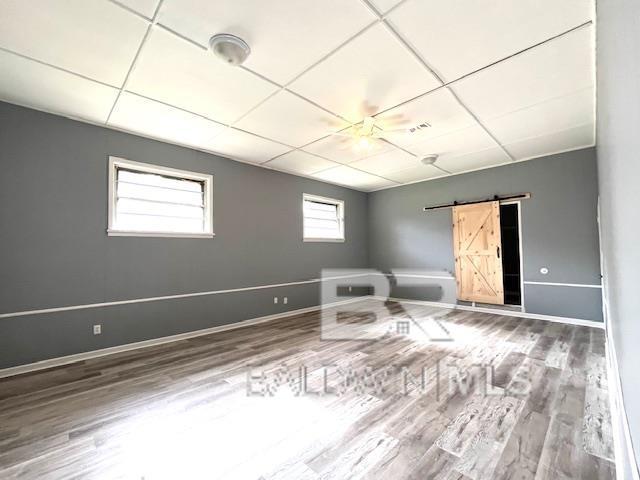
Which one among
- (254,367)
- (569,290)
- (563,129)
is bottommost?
(254,367)

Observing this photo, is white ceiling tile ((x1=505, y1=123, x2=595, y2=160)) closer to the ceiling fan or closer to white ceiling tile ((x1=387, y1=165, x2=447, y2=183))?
white ceiling tile ((x1=387, y1=165, x2=447, y2=183))

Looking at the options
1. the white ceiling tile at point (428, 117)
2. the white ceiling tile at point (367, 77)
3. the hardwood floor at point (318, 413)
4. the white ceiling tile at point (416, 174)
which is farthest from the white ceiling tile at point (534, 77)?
the hardwood floor at point (318, 413)

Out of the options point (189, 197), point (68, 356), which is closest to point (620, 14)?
point (189, 197)

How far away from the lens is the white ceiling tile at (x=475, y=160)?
4.42 m

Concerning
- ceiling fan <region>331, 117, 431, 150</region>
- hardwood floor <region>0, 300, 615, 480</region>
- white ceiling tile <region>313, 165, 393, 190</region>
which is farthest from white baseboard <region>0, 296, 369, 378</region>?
ceiling fan <region>331, 117, 431, 150</region>

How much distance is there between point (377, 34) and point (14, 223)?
3931 millimetres

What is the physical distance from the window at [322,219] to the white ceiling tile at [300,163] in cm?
66

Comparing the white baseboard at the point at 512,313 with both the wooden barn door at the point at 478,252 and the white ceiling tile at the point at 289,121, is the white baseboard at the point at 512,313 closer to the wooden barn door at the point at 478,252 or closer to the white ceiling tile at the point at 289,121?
the wooden barn door at the point at 478,252

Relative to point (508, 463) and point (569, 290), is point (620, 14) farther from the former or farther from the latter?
point (569, 290)

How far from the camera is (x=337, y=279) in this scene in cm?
622

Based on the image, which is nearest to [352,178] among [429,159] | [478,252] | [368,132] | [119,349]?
[429,159]

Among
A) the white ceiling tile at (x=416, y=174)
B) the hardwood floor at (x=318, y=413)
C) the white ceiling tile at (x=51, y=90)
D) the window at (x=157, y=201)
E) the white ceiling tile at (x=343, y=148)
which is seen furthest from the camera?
the white ceiling tile at (x=416, y=174)

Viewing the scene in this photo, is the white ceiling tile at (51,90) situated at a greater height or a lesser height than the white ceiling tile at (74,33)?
lesser

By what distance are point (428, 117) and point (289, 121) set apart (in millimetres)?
1673
